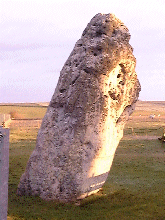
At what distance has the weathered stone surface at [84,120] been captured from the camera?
9.73 meters

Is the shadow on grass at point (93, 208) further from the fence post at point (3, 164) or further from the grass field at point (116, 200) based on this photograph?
the fence post at point (3, 164)

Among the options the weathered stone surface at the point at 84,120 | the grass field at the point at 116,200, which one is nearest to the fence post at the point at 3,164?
the grass field at the point at 116,200

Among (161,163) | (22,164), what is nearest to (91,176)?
(22,164)

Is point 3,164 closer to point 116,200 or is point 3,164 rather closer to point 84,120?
point 84,120

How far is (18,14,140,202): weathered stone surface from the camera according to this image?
973cm

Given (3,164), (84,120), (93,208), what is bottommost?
(93,208)

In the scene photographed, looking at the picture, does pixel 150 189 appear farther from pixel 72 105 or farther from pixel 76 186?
pixel 72 105

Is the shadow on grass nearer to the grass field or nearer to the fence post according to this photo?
the grass field

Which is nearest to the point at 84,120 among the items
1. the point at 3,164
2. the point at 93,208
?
the point at 93,208

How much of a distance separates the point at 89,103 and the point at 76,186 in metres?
2.04

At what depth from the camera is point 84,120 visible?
9773 mm

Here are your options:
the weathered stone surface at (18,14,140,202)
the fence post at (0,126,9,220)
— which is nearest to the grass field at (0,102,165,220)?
the weathered stone surface at (18,14,140,202)

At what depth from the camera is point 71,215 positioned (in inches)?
352

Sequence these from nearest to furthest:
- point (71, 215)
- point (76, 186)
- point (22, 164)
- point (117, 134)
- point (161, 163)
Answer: point (71, 215) → point (76, 186) → point (117, 134) → point (22, 164) → point (161, 163)
